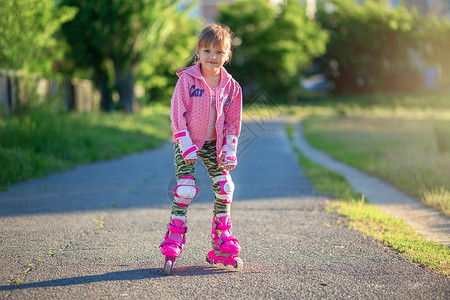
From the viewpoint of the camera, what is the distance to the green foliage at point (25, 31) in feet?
34.3

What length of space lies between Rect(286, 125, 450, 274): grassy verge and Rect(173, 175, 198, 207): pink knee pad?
1.74m

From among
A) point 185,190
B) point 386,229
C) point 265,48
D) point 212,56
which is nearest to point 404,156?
point 386,229

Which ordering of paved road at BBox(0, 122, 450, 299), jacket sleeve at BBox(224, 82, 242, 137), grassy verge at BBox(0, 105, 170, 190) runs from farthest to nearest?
grassy verge at BBox(0, 105, 170, 190) → jacket sleeve at BBox(224, 82, 242, 137) → paved road at BBox(0, 122, 450, 299)

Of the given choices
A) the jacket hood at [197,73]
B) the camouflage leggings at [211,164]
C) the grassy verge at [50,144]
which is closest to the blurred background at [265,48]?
the grassy verge at [50,144]

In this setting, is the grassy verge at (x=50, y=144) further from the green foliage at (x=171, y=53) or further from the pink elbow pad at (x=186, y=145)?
the green foliage at (x=171, y=53)

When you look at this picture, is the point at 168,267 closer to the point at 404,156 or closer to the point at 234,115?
the point at 234,115

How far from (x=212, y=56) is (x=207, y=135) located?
568mm

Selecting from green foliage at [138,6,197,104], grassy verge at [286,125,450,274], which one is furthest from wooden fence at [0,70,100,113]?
green foliage at [138,6,197,104]

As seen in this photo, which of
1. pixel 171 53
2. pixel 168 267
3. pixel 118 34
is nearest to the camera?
pixel 168 267

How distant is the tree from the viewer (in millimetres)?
19078

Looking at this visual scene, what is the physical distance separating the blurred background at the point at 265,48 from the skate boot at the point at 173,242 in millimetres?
12467

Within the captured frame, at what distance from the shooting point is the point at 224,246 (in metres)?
3.66

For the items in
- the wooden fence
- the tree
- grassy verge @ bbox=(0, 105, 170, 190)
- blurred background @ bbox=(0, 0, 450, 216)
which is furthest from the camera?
the tree

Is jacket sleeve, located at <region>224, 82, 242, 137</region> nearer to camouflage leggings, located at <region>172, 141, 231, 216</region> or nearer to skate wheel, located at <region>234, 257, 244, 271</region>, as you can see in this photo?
camouflage leggings, located at <region>172, 141, 231, 216</region>
